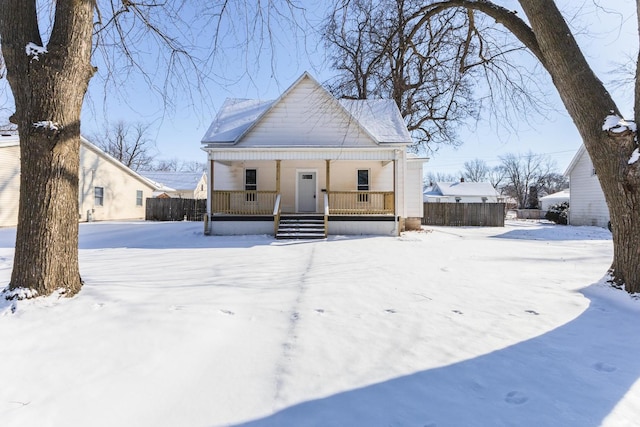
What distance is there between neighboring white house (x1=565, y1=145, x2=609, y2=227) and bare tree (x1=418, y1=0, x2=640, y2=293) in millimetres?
18074

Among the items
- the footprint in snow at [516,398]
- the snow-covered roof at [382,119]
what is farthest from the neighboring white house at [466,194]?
the footprint in snow at [516,398]

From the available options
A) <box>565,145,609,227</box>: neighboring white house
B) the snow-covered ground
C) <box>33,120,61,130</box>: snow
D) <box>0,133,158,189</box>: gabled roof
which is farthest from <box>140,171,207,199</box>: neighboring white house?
<box>565,145,609,227</box>: neighboring white house

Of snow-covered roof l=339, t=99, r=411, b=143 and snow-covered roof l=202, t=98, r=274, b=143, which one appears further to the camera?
snow-covered roof l=339, t=99, r=411, b=143

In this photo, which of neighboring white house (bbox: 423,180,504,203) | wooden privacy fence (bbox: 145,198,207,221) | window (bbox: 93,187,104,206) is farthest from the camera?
neighboring white house (bbox: 423,180,504,203)

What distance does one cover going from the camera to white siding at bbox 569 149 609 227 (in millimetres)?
18453

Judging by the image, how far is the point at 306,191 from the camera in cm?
1459

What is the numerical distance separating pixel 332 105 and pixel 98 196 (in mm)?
17183

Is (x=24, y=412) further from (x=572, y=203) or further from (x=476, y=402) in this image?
(x=572, y=203)

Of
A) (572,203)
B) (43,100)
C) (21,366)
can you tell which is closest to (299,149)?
(43,100)

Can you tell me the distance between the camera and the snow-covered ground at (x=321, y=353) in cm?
197

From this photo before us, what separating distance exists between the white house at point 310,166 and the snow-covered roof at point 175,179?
22148mm

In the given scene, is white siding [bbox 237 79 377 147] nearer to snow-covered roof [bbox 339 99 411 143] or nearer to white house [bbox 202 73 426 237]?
white house [bbox 202 73 426 237]

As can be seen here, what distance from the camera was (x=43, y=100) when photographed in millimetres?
3730

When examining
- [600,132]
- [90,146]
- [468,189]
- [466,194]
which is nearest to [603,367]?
[600,132]
